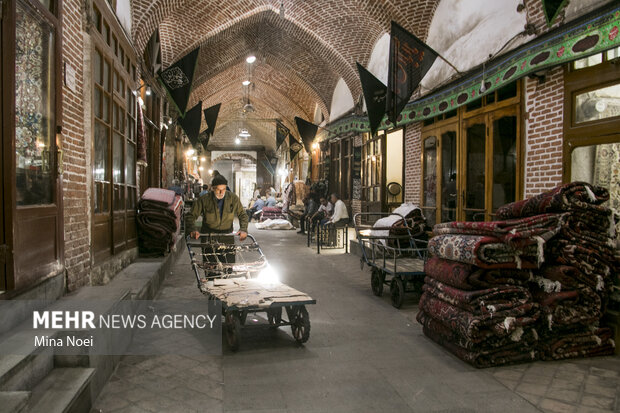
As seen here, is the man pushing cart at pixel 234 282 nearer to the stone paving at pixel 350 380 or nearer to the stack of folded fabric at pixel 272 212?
the stone paving at pixel 350 380

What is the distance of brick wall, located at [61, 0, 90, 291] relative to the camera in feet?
15.4

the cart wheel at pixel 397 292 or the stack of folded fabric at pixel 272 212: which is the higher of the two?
the stack of folded fabric at pixel 272 212

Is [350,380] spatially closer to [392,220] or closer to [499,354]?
[499,354]

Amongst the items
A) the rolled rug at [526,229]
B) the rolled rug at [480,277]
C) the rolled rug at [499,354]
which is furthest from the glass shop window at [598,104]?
the rolled rug at [499,354]

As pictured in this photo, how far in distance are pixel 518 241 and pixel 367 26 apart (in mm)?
Answer: 10111

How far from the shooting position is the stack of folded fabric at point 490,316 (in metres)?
3.96

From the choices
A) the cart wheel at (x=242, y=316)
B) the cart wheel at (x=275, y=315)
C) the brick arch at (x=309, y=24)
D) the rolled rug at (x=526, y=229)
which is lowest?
the cart wheel at (x=275, y=315)

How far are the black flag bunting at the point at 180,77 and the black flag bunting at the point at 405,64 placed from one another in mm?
4206

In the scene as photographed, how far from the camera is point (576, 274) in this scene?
411 cm

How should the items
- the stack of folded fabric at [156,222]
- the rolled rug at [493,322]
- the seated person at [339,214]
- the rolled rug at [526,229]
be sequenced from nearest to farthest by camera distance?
the rolled rug at [493,322]
the rolled rug at [526,229]
the stack of folded fabric at [156,222]
the seated person at [339,214]

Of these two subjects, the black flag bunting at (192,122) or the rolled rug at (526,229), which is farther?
the black flag bunting at (192,122)

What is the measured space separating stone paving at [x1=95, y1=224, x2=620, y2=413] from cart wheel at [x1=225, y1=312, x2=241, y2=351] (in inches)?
4.2

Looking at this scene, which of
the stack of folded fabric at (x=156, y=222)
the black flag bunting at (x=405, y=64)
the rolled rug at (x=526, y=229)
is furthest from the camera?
the stack of folded fabric at (x=156, y=222)

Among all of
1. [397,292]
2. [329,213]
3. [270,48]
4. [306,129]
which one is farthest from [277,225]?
[397,292]
